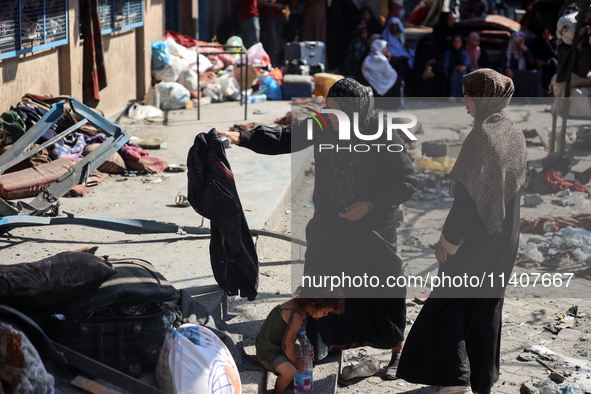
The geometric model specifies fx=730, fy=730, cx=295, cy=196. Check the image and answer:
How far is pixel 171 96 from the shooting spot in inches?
440

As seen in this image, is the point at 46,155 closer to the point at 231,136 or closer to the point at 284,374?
the point at 231,136

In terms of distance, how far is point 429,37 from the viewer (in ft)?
44.9

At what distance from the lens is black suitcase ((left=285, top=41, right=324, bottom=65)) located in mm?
13664

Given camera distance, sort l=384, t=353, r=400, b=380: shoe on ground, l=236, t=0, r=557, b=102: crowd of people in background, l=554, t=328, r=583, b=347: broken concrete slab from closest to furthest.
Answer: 1. l=384, t=353, r=400, b=380: shoe on ground
2. l=554, t=328, r=583, b=347: broken concrete slab
3. l=236, t=0, r=557, b=102: crowd of people in background

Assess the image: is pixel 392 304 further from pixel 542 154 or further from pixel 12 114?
pixel 542 154

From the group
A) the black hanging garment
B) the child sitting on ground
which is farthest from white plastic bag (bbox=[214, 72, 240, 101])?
the child sitting on ground

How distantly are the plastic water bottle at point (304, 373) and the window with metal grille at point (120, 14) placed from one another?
7.11 m

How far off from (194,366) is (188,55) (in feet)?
32.5

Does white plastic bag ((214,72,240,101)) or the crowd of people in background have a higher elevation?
the crowd of people in background

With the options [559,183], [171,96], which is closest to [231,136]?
[559,183]

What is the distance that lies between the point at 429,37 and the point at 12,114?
A: 351 inches

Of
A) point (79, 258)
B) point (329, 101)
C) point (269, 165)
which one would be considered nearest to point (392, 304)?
point (329, 101)

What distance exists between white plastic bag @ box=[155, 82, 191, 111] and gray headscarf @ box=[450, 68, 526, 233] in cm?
820

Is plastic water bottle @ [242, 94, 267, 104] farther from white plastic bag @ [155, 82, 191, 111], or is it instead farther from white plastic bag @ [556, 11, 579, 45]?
white plastic bag @ [556, 11, 579, 45]
